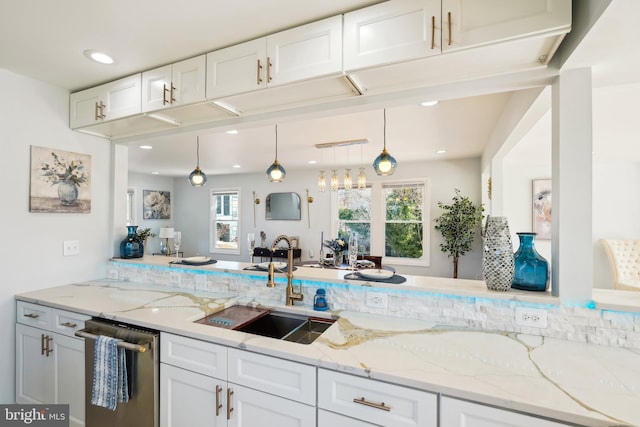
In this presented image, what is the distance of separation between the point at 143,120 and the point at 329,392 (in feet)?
7.07

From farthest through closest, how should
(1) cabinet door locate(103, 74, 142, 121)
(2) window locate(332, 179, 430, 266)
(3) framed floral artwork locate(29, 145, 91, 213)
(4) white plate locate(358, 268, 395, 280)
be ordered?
1. (2) window locate(332, 179, 430, 266)
2. (3) framed floral artwork locate(29, 145, 91, 213)
3. (1) cabinet door locate(103, 74, 142, 121)
4. (4) white plate locate(358, 268, 395, 280)

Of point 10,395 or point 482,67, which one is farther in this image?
point 10,395

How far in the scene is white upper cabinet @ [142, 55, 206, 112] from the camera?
178 centimetres

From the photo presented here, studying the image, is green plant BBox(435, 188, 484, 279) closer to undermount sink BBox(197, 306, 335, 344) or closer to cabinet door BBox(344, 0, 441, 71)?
undermount sink BBox(197, 306, 335, 344)

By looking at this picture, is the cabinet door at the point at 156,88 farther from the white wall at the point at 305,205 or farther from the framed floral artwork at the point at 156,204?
the framed floral artwork at the point at 156,204

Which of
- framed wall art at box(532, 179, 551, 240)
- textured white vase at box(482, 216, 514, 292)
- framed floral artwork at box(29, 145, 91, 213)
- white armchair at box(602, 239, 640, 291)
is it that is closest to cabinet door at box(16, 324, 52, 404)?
framed floral artwork at box(29, 145, 91, 213)

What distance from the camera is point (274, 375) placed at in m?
1.26

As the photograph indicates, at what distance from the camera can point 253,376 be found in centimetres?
130

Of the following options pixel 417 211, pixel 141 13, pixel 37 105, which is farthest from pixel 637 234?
pixel 37 105

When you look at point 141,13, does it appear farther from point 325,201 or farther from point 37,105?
point 325,201

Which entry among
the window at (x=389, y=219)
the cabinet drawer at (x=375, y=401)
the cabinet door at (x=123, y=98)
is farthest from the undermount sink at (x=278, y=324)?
the window at (x=389, y=219)

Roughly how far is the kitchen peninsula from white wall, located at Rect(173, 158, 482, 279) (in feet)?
11.8

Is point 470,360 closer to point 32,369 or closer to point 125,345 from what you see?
point 125,345

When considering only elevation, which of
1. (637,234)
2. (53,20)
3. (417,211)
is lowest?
(637,234)
